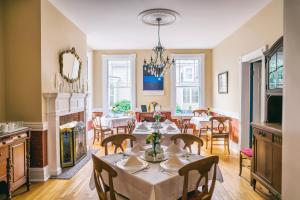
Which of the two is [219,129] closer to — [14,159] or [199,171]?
[199,171]

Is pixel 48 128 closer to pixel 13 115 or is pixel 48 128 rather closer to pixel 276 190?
pixel 13 115

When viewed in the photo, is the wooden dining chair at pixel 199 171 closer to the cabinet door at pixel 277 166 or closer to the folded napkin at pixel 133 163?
the folded napkin at pixel 133 163

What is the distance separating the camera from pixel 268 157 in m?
3.10

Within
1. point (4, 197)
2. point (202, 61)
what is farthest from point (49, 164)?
point (202, 61)

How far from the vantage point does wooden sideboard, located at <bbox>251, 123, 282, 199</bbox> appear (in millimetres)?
2839

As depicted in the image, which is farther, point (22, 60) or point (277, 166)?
point (22, 60)

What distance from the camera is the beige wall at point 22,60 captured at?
3818 millimetres

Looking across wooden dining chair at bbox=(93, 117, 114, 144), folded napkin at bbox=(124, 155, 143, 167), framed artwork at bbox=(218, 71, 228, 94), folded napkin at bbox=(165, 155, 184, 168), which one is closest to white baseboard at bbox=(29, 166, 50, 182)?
folded napkin at bbox=(124, 155, 143, 167)

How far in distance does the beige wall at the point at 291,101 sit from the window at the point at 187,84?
5936 millimetres

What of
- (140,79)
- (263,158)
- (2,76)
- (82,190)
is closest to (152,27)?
(140,79)

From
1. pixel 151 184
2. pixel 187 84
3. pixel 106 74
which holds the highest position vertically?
pixel 106 74

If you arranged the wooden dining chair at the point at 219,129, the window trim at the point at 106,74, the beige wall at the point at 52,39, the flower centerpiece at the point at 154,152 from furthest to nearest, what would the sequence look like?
the window trim at the point at 106,74, the wooden dining chair at the point at 219,129, the beige wall at the point at 52,39, the flower centerpiece at the point at 154,152

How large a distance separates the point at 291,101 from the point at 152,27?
404 cm

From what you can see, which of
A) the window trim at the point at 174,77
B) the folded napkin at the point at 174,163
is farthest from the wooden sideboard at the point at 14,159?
the window trim at the point at 174,77
